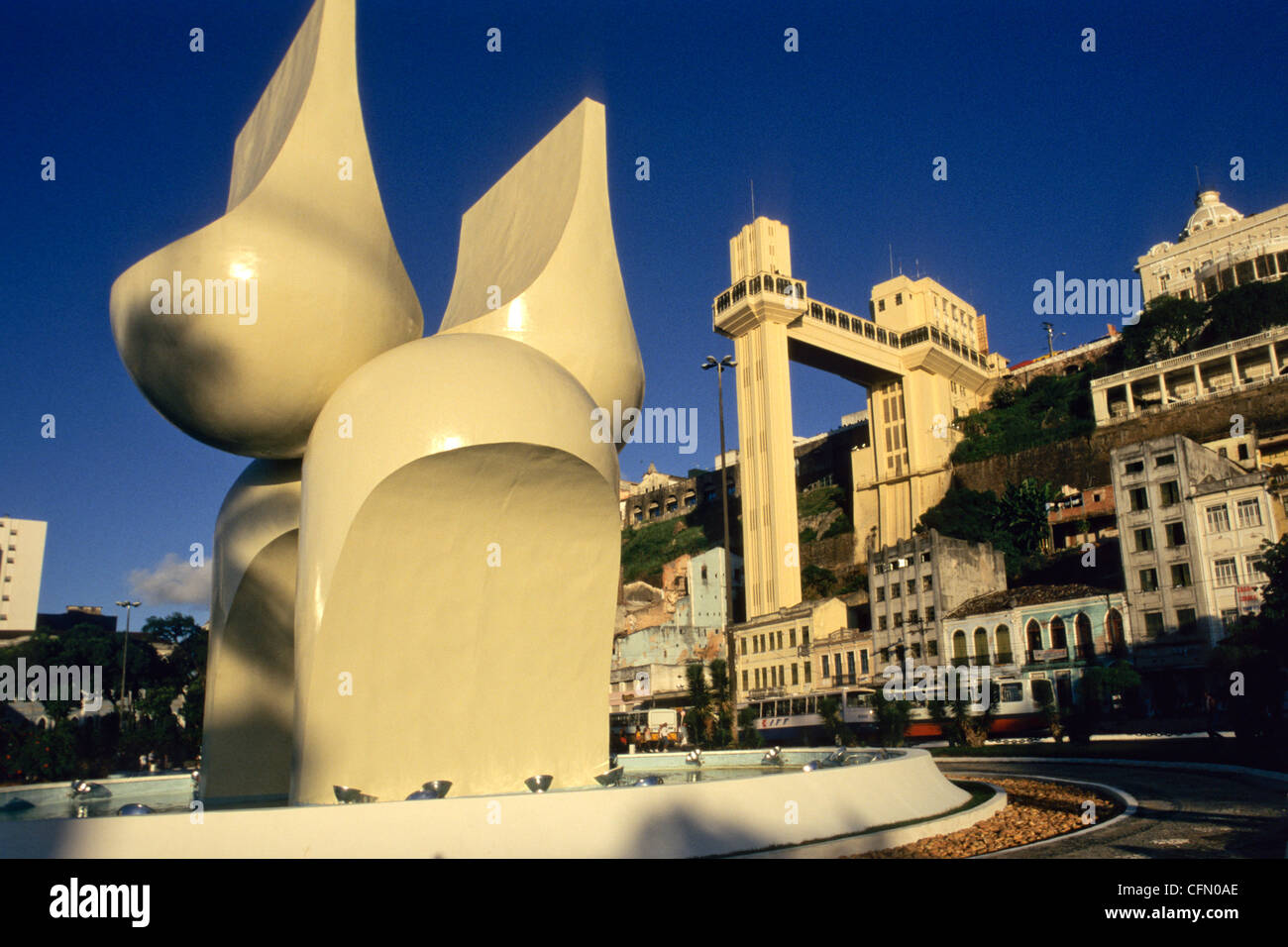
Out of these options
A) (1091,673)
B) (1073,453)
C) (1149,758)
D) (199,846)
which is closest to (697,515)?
(1073,453)

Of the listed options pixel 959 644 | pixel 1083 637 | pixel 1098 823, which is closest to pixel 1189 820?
pixel 1098 823

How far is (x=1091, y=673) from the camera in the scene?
32.3 m

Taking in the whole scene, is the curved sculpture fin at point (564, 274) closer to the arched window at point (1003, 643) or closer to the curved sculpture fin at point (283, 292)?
the curved sculpture fin at point (283, 292)

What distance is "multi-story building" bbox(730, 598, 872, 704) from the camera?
152ft

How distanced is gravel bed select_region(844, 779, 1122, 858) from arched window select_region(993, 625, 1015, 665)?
26912 mm

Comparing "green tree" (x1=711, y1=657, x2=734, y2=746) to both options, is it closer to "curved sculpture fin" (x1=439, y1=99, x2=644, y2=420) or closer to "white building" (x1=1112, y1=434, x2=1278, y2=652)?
"white building" (x1=1112, y1=434, x2=1278, y2=652)

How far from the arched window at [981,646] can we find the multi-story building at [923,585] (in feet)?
5.29

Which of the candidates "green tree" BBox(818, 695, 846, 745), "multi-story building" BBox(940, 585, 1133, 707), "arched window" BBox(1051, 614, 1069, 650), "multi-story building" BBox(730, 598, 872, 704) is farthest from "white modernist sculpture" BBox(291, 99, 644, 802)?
"multi-story building" BBox(730, 598, 872, 704)

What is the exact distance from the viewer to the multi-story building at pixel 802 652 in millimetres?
46375

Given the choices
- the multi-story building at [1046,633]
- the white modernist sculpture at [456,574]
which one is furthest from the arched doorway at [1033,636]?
the white modernist sculpture at [456,574]

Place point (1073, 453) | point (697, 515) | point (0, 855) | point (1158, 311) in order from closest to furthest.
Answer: point (0, 855) → point (1073, 453) → point (1158, 311) → point (697, 515)

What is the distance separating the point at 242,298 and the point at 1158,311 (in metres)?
57.9

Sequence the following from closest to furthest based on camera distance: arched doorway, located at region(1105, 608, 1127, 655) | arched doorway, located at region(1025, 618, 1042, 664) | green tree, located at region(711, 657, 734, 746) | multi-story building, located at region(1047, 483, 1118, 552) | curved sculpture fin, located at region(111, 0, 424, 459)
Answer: curved sculpture fin, located at region(111, 0, 424, 459) < green tree, located at region(711, 657, 734, 746) < arched doorway, located at region(1105, 608, 1127, 655) < arched doorway, located at region(1025, 618, 1042, 664) < multi-story building, located at region(1047, 483, 1118, 552)
